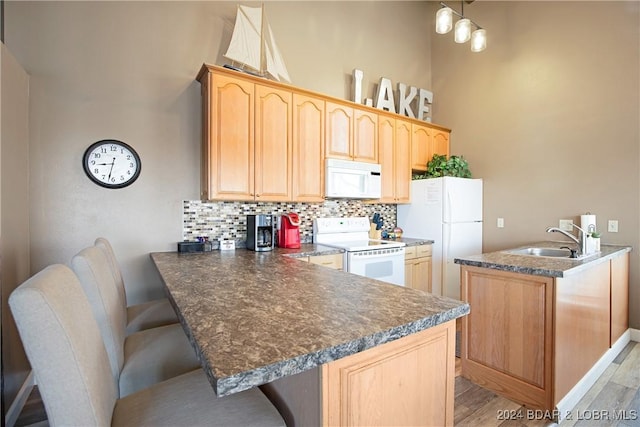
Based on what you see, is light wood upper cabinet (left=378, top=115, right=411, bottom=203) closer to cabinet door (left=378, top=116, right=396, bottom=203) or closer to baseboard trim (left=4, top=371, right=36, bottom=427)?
cabinet door (left=378, top=116, right=396, bottom=203)

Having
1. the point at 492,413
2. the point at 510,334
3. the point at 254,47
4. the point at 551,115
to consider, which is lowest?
the point at 492,413

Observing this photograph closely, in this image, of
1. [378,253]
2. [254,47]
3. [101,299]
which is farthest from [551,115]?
[101,299]

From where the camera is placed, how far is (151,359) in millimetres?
1286

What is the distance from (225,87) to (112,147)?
3.23 ft

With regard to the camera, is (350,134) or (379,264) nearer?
(379,264)

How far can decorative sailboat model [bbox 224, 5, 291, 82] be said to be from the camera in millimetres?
2559

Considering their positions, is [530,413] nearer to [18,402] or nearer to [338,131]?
[338,131]

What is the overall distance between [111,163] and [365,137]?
2.41 m

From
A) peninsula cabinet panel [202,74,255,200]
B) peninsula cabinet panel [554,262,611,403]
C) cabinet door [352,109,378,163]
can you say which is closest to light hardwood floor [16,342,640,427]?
peninsula cabinet panel [554,262,611,403]

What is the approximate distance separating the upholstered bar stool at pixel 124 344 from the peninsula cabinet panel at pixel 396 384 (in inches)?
33.8

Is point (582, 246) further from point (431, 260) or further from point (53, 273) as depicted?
point (53, 273)

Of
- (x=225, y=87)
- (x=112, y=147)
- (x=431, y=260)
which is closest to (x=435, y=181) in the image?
(x=431, y=260)

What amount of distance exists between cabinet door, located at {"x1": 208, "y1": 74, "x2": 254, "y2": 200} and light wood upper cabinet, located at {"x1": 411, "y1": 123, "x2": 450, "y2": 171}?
2.13 m

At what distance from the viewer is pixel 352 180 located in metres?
3.19
